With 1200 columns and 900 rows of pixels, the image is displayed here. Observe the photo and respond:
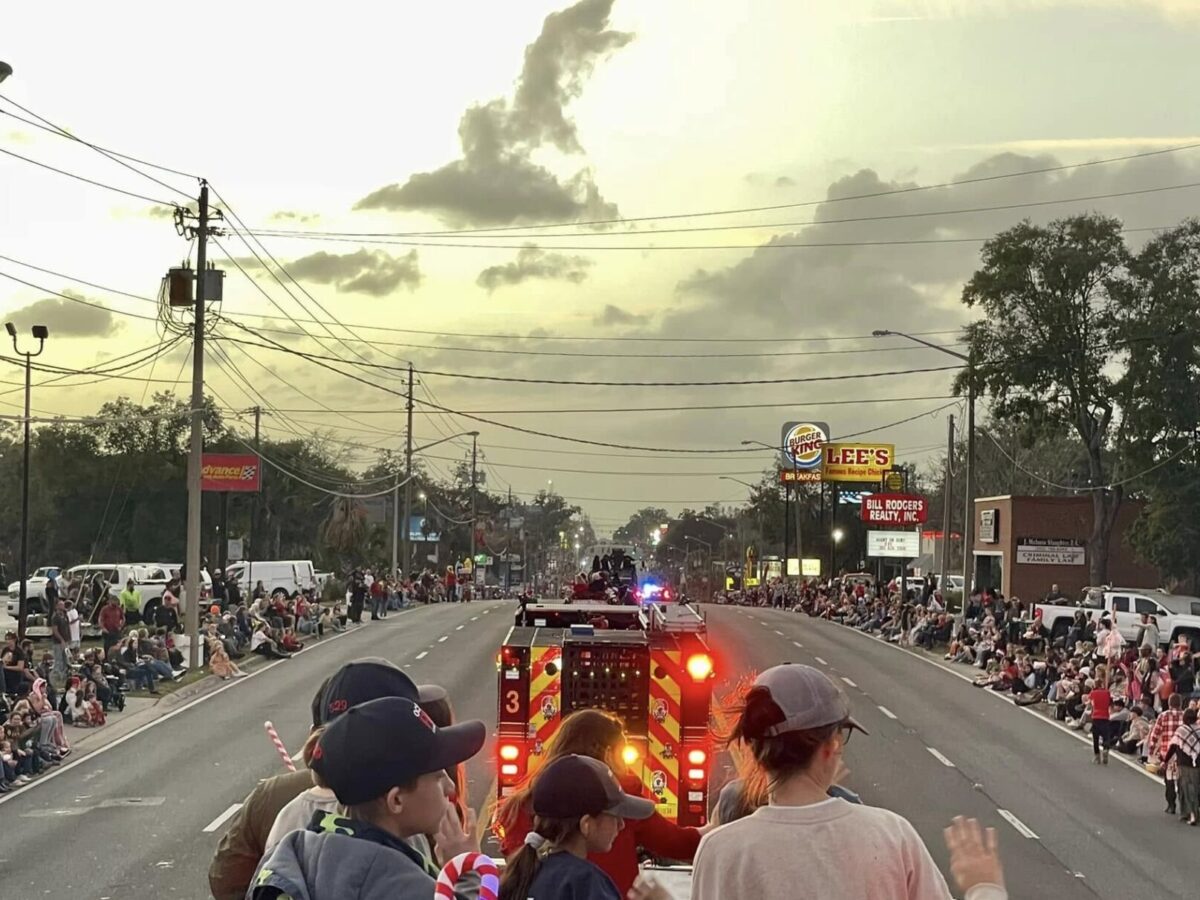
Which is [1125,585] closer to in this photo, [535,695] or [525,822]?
[535,695]

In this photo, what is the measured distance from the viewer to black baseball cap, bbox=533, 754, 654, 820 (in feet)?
14.5

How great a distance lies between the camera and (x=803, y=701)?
3939mm

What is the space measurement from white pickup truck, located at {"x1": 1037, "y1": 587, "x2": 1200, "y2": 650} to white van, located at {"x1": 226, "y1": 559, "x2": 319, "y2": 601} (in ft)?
93.1

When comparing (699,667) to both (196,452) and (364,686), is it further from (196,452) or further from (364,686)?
(196,452)

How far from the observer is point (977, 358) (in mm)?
56938

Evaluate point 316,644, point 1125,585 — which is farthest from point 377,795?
point 1125,585

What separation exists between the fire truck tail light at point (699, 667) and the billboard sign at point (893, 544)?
70.9 meters

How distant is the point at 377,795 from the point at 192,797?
17773 millimetres

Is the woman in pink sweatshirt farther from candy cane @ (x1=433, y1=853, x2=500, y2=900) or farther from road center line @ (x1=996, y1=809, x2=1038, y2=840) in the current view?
road center line @ (x1=996, y1=809, x2=1038, y2=840)

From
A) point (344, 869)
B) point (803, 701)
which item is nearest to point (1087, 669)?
point (803, 701)

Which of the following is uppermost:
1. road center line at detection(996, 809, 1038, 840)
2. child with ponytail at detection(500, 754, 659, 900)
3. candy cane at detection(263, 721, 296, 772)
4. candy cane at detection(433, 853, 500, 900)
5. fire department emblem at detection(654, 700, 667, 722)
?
candy cane at detection(433, 853, 500, 900)

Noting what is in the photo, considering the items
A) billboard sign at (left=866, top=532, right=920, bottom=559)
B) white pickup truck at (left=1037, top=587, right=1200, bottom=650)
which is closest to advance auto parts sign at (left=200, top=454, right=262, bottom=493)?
white pickup truck at (left=1037, top=587, right=1200, bottom=650)

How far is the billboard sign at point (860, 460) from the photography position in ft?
323

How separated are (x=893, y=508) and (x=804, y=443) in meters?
29.0
